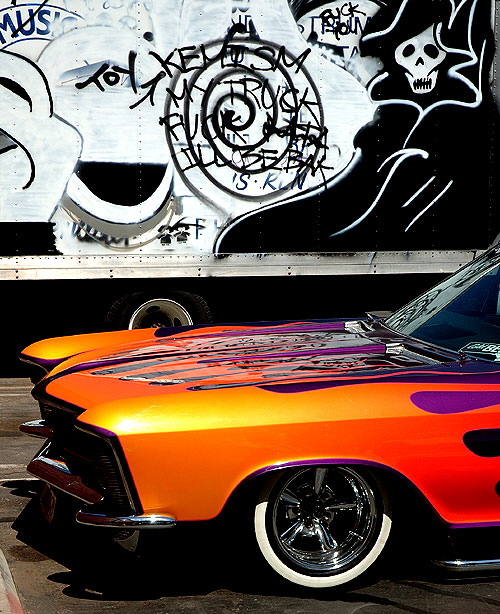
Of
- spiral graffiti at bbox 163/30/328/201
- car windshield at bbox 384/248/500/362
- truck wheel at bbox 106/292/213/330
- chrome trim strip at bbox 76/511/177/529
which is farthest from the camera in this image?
truck wheel at bbox 106/292/213/330

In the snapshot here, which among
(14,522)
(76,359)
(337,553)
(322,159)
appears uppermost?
(322,159)

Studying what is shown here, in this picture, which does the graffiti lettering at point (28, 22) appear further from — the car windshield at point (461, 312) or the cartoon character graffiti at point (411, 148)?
the car windshield at point (461, 312)

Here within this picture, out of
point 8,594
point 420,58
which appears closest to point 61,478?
point 8,594

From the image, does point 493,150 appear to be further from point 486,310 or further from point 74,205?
point 486,310

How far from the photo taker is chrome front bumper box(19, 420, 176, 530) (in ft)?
11.1

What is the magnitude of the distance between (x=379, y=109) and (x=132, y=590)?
243 inches

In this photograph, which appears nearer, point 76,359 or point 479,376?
point 479,376

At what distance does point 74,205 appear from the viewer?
8.32 metres

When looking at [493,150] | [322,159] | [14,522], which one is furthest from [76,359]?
[493,150]

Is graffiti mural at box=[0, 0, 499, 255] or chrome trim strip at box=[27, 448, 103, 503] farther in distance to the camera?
graffiti mural at box=[0, 0, 499, 255]

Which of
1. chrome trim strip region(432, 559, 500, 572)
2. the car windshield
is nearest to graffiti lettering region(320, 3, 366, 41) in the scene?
the car windshield

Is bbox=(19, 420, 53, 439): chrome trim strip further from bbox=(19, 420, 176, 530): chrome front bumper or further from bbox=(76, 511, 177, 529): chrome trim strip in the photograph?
bbox=(76, 511, 177, 529): chrome trim strip

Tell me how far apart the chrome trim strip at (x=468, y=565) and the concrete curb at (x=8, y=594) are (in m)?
1.58

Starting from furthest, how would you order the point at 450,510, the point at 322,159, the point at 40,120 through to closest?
the point at 322,159, the point at 40,120, the point at 450,510
